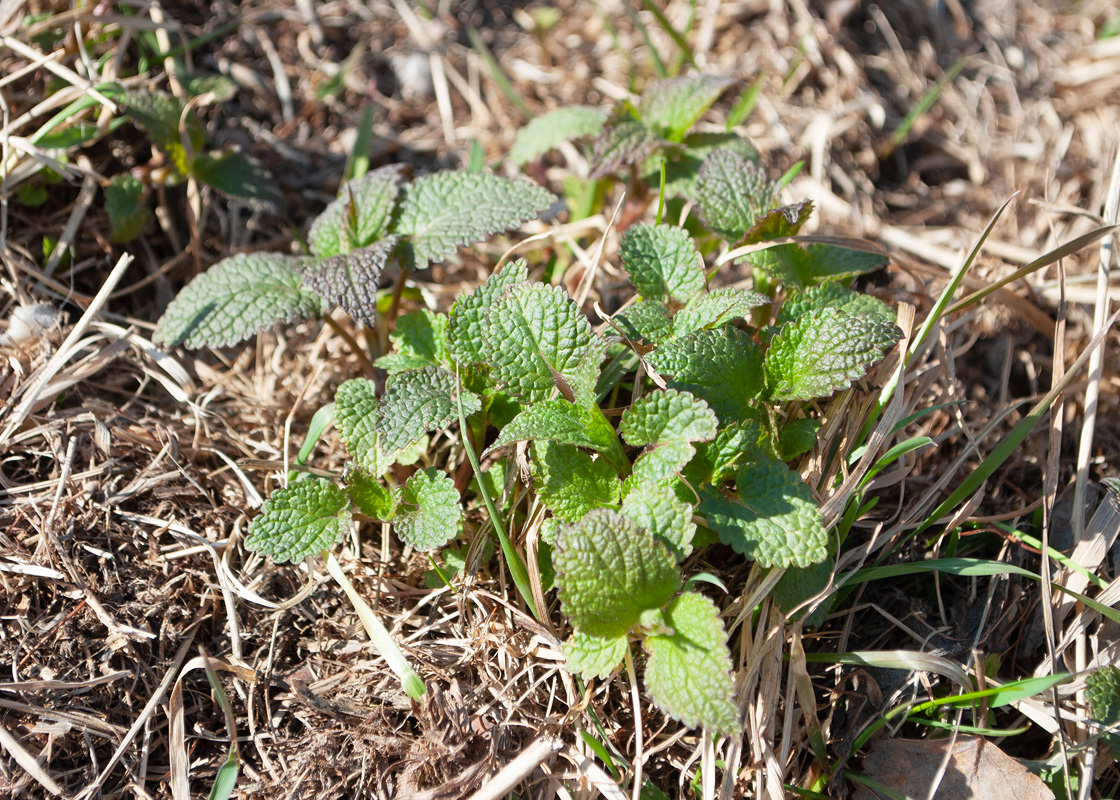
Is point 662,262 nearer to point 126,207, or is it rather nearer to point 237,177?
point 237,177

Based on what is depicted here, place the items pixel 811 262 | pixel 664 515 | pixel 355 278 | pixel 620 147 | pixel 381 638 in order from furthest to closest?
pixel 620 147 < pixel 811 262 < pixel 355 278 < pixel 381 638 < pixel 664 515

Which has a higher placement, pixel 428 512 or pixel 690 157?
pixel 690 157

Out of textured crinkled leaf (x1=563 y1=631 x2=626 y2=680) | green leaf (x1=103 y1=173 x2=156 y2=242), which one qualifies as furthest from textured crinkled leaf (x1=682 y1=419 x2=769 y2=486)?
green leaf (x1=103 y1=173 x2=156 y2=242)

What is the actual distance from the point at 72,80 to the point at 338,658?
1.76 metres

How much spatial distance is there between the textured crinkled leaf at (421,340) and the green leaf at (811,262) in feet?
2.49

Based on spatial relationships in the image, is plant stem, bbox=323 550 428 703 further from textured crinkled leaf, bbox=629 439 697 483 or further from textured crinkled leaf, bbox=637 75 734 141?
textured crinkled leaf, bbox=637 75 734 141

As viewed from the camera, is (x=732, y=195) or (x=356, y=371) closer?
(x=732, y=195)

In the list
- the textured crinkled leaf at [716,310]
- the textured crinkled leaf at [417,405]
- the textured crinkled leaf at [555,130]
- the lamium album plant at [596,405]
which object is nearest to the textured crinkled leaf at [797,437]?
the lamium album plant at [596,405]

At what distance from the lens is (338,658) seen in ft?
5.42

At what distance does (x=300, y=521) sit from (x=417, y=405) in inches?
13.5

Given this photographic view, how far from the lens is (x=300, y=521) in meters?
1.61

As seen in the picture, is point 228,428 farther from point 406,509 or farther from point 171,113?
point 171,113

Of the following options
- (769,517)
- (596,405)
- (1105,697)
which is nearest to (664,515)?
(769,517)

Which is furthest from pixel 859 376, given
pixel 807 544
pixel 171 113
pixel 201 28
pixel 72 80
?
pixel 201 28
